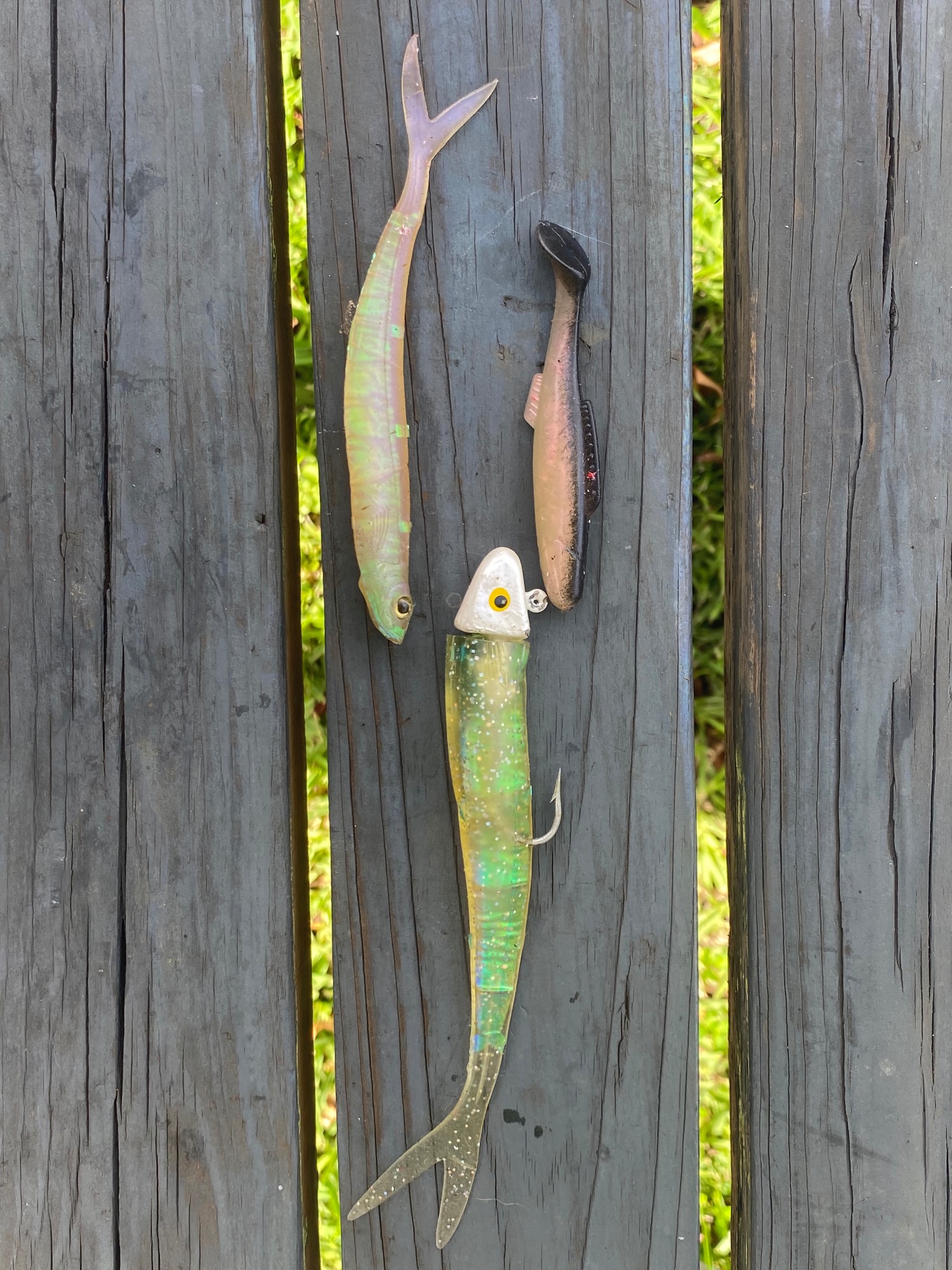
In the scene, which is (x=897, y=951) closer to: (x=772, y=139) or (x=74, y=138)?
(x=772, y=139)

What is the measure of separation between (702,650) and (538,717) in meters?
0.54

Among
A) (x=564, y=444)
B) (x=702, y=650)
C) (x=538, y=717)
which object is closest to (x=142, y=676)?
(x=538, y=717)

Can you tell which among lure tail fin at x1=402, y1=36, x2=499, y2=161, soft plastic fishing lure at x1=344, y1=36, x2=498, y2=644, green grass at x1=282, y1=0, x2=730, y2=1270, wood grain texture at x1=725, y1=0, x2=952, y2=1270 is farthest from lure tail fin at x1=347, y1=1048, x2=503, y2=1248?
lure tail fin at x1=402, y1=36, x2=499, y2=161

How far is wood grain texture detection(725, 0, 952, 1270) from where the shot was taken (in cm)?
121

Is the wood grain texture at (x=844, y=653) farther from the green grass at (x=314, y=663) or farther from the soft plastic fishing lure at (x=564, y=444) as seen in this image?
the green grass at (x=314, y=663)

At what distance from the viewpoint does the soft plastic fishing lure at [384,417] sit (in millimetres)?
1158

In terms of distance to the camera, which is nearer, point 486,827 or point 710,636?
point 486,827

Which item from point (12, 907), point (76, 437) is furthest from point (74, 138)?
point (12, 907)

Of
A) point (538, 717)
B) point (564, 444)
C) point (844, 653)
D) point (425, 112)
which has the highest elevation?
point (425, 112)

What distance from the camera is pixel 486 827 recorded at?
1163 millimetres

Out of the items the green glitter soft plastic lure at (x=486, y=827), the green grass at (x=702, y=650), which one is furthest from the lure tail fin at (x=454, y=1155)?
the green grass at (x=702, y=650)

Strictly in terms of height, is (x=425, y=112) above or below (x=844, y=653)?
above

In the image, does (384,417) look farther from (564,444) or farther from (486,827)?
(486,827)

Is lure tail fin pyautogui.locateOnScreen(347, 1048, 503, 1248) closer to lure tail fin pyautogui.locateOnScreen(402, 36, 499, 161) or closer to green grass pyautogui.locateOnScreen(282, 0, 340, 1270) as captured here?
green grass pyautogui.locateOnScreen(282, 0, 340, 1270)
